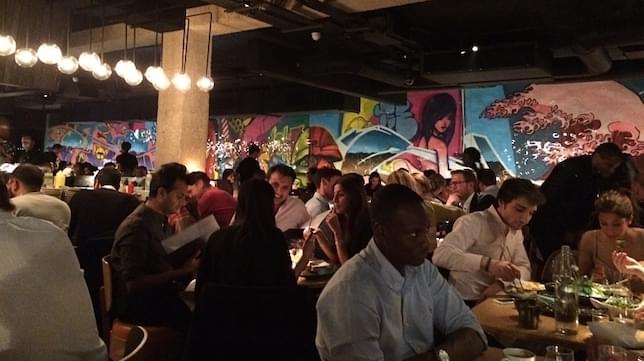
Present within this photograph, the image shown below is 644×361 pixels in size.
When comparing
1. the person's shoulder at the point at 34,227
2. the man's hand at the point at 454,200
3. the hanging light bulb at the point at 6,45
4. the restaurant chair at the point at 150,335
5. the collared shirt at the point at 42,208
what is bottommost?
the restaurant chair at the point at 150,335

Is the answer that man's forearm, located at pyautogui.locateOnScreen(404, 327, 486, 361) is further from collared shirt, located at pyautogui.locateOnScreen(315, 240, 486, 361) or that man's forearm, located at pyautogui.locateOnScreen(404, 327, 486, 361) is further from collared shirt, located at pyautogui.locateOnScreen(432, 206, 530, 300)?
collared shirt, located at pyautogui.locateOnScreen(432, 206, 530, 300)

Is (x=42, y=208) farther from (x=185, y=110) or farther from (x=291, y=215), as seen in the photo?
(x=185, y=110)

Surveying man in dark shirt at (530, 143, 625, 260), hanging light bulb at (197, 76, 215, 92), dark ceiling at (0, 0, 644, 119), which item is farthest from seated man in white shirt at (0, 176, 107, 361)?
hanging light bulb at (197, 76, 215, 92)

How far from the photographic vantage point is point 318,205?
5797 mm

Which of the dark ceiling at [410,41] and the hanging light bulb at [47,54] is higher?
the dark ceiling at [410,41]

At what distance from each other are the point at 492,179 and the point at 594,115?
11.1 feet

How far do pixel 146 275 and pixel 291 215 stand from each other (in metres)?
2.05

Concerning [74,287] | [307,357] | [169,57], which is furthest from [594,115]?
[74,287]

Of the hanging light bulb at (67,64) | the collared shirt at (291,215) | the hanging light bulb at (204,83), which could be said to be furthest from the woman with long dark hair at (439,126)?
the hanging light bulb at (67,64)

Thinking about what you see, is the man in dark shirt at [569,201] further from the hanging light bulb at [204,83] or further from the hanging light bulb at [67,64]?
the hanging light bulb at [67,64]

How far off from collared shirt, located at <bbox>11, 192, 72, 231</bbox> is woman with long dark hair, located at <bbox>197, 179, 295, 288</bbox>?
5.57ft

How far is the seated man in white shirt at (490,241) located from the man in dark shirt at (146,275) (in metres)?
1.60

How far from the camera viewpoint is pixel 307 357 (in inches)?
102

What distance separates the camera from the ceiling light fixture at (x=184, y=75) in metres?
7.13
